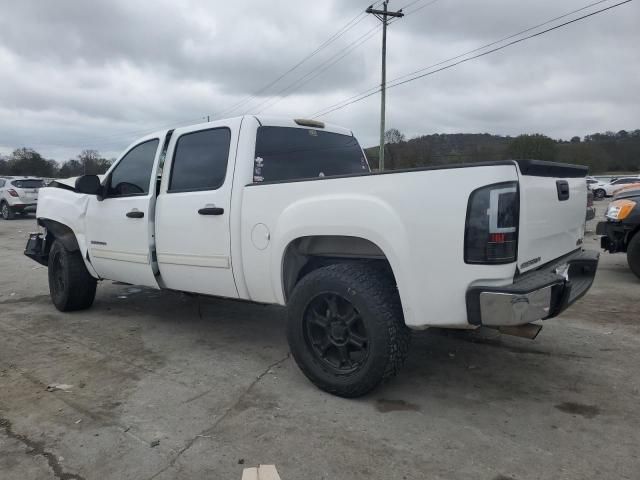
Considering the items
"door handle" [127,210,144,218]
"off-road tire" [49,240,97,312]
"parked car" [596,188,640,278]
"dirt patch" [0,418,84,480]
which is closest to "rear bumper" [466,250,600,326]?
"dirt patch" [0,418,84,480]

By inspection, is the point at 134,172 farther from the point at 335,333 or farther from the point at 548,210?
the point at 548,210

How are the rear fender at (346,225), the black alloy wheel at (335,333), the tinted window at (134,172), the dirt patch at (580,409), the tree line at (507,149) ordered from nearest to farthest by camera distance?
1. the rear fender at (346,225)
2. the dirt patch at (580,409)
3. the black alloy wheel at (335,333)
4. the tree line at (507,149)
5. the tinted window at (134,172)

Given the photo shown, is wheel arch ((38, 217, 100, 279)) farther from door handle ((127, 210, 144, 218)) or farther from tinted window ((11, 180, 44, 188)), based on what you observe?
tinted window ((11, 180, 44, 188))

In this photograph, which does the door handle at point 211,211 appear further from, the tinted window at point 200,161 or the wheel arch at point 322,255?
the wheel arch at point 322,255

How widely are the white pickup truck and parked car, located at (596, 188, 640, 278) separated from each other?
12.0 ft

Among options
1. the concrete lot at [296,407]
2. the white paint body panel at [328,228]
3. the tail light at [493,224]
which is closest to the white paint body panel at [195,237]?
the white paint body panel at [328,228]

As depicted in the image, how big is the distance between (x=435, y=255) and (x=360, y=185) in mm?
647

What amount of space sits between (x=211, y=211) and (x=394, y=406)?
1993mm

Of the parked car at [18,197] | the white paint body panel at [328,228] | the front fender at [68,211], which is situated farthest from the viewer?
the parked car at [18,197]

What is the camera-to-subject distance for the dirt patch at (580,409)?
10.5 feet

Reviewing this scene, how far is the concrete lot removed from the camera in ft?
8.86

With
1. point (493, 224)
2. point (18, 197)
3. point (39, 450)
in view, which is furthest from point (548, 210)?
point (18, 197)

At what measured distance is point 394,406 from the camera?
132 inches

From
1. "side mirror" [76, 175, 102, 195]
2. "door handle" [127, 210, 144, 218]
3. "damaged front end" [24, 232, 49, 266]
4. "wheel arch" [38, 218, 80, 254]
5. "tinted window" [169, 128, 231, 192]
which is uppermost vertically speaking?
"tinted window" [169, 128, 231, 192]
